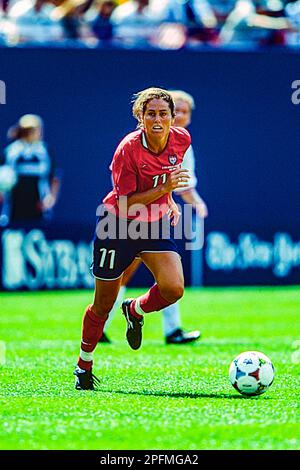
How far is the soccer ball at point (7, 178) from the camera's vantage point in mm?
16969

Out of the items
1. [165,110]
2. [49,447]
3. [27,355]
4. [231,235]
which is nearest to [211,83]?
[231,235]

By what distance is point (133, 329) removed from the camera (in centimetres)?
825

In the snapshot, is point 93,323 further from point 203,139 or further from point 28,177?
point 203,139

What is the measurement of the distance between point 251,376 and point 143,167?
1559 mm

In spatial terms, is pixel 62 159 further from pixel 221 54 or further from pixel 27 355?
pixel 27 355

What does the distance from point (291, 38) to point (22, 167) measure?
15.3 feet

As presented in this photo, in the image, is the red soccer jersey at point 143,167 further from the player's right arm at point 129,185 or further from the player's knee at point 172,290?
the player's knee at point 172,290

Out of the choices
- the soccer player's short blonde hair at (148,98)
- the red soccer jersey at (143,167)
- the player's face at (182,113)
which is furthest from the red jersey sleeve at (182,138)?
the player's face at (182,113)

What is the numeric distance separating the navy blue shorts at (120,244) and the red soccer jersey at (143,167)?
0.07m

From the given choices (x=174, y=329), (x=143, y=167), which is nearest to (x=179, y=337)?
(x=174, y=329)

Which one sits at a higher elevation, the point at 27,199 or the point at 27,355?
the point at 27,199

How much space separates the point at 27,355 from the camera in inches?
395

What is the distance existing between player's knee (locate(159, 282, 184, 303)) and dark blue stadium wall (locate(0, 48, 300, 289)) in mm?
9136

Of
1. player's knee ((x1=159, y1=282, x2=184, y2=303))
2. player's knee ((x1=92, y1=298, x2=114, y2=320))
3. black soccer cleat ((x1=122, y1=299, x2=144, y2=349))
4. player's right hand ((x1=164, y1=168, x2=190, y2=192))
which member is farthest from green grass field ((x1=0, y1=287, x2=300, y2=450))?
player's right hand ((x1=164, y1=168, x2=190, y2=192))
